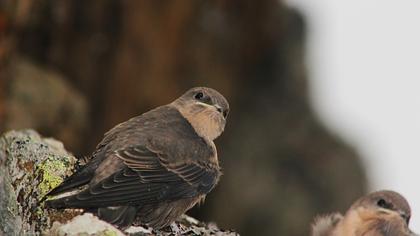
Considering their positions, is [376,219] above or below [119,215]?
below

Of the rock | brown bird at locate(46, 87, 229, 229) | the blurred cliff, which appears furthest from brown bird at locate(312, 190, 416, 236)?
the blurred cliff

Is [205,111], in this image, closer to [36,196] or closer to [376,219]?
[376,219]

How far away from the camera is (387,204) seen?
10812mm

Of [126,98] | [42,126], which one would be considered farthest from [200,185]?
[126,98]

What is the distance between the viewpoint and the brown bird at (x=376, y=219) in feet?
34.9

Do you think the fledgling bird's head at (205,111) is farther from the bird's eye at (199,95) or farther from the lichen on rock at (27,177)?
the lichen on rock at (27,177)

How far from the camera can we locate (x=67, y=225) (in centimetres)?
841

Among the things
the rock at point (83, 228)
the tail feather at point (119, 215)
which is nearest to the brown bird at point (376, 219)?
the tail feather at point (119, 215)

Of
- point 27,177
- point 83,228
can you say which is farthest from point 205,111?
point 83,228

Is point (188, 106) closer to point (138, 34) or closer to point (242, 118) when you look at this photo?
point (138, 34)

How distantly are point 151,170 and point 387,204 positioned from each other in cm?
239

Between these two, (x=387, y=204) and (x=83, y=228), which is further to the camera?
(x=387, y=204)

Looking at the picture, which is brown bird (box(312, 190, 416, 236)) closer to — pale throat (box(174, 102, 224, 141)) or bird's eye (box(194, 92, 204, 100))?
pale throat (box(174, 102, 224, 141))

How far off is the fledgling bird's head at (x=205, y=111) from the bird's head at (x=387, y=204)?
1678mm
